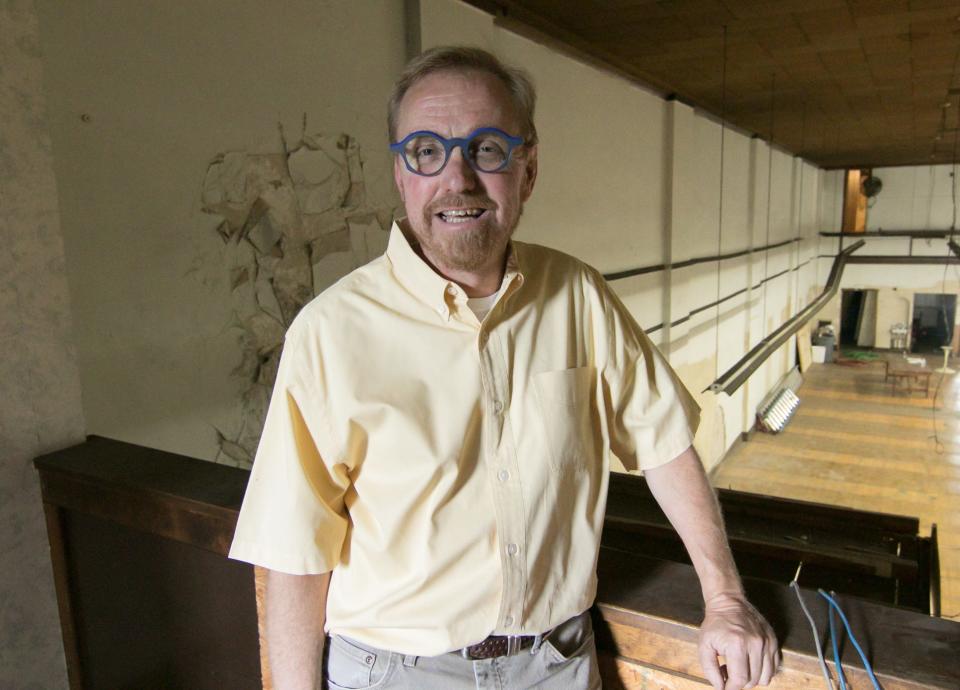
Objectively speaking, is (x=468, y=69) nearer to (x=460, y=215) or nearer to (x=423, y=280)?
(x=460, y=215)

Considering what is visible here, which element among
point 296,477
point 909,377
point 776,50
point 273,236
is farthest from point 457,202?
point 909,377

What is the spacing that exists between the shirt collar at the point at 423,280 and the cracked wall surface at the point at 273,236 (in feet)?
5.09

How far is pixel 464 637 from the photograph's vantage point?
3.64ft

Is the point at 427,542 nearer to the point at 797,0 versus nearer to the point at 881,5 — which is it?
the point at 797,0

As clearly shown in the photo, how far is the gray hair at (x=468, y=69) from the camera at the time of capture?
1174mm

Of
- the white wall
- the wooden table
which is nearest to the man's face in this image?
the wooden table

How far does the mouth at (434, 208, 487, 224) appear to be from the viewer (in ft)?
3.79

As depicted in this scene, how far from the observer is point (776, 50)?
18.7 feet

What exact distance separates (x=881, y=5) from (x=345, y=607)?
5.01m

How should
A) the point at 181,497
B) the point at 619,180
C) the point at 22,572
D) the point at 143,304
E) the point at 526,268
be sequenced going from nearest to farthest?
the point at 526,268
the point at 181,497
the point at 22,572
the point at 143,304
the point at 619,180

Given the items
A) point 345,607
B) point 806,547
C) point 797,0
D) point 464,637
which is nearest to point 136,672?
point 345,607

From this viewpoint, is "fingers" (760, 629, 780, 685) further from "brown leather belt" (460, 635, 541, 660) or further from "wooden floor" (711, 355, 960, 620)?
"wooden floor" (711, 355, 960, 620)

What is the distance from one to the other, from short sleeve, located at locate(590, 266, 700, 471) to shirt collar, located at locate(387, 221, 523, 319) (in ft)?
0.66

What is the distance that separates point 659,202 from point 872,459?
19.6ft
